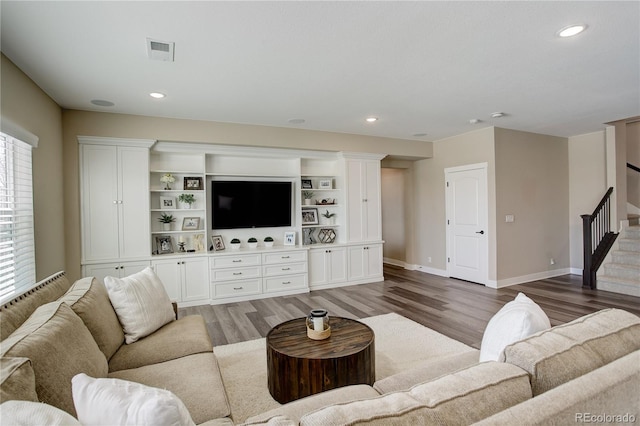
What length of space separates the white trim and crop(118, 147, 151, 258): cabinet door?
1177 mm

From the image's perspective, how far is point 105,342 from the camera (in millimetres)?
1903

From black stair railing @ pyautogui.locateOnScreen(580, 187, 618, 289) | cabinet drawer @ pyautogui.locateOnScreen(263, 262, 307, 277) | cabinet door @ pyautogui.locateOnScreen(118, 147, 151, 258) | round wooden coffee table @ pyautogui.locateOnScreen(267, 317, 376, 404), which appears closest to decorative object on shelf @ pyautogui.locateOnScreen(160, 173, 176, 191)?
cabinet door @ pyautogui.locateOnScreen(118, 147, 151, 258)

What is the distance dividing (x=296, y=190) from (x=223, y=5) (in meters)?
3.60

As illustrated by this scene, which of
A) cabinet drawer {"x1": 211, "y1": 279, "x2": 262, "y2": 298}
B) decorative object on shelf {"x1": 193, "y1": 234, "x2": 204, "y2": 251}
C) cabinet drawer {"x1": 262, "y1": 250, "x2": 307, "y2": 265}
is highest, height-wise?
decorative object on shelf {"x1": 193, "y1": 234, "x2": 204, "y2": 251}

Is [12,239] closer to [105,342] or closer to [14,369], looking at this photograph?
[105,342]

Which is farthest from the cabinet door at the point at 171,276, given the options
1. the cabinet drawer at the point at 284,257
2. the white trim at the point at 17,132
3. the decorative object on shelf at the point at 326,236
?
the decorative object on shelf at the point at 326,236

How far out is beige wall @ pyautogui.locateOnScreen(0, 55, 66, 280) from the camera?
2722 millimetres

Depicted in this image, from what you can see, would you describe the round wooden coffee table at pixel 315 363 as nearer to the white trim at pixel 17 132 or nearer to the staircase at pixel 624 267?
the white trim at pixel 17 132

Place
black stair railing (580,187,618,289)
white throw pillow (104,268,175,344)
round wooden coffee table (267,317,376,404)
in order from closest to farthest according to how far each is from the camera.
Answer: round wooden coffee table (267,317,376,404) < white throw pillow (104,268,175,344) < black stair railing (580,187,618,289)

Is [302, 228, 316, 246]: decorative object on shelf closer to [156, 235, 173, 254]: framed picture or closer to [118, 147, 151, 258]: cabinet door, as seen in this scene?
[156, 235, 173, 254]: framed picture

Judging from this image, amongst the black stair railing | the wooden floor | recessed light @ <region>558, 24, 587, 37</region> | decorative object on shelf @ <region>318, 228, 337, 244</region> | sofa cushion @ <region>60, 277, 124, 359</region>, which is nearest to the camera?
sofa cushion @ <region>60, 277, 124, 359</region>

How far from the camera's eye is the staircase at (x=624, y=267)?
4746mm

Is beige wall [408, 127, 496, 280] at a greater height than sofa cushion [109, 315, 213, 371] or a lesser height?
greater

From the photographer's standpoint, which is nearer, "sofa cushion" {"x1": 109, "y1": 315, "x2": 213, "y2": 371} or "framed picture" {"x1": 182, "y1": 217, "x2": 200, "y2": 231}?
"sofa cushion" {"x1": 109, "y1": 315, "x2": 213, "y2": 371}
